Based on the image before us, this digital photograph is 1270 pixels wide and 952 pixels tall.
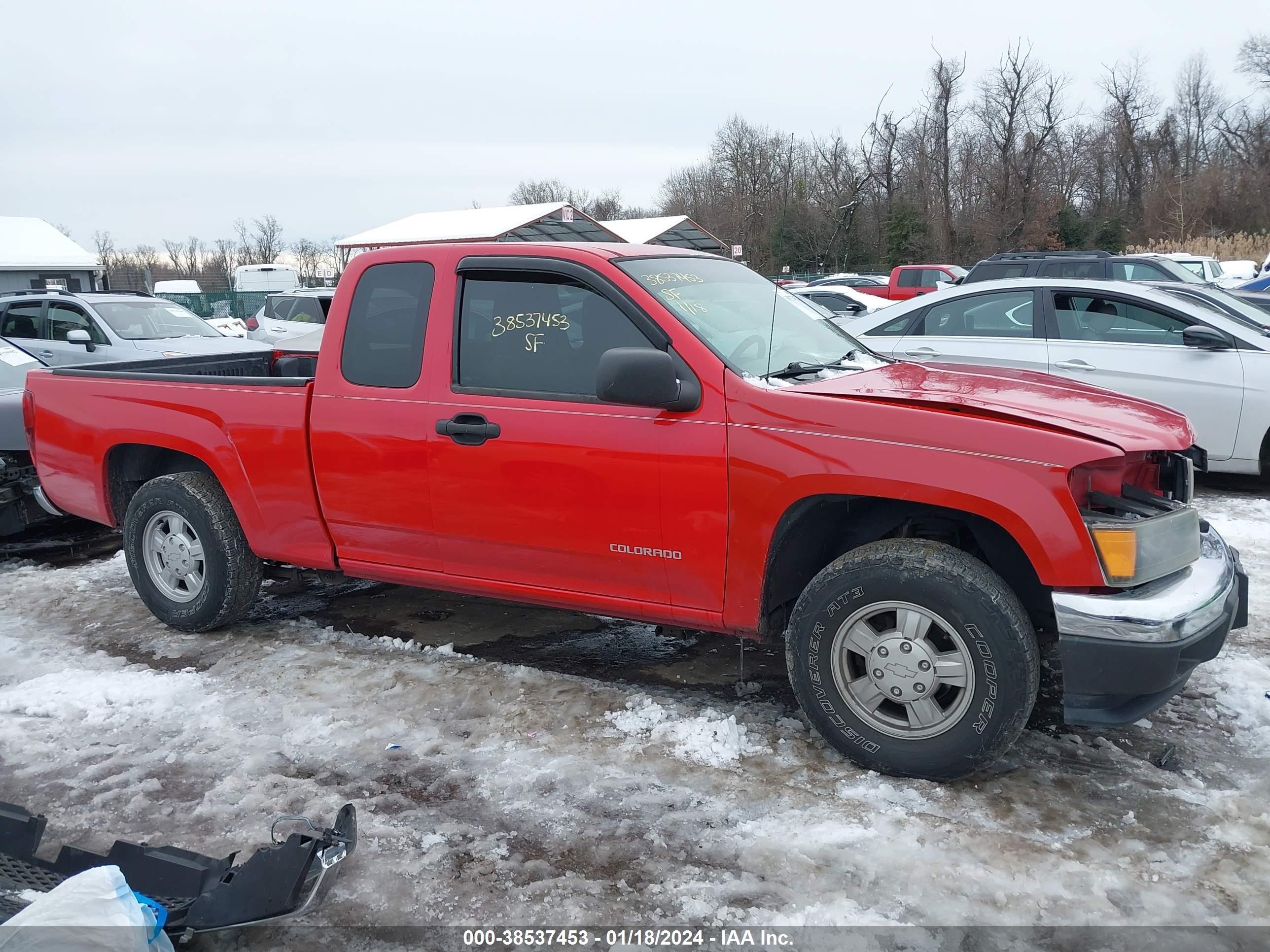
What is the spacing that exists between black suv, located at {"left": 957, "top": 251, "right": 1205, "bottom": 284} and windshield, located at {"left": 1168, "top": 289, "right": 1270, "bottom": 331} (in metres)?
3.09

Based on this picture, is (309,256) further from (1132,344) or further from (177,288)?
(1132,344)

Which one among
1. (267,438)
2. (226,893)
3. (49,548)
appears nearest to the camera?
(226,893)

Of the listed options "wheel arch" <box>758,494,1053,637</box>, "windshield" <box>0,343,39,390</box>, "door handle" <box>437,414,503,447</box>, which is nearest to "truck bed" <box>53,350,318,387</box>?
"door handle" <box>437,414,503,447</box>

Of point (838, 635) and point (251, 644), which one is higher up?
point (838, 635)

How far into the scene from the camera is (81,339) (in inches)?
465

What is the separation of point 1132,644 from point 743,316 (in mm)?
1997

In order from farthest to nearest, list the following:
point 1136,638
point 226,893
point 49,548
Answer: point 49,548 → point 1136,638 → point 226,893

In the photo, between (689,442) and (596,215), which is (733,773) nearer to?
(689,442)

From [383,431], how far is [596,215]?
71.6 m

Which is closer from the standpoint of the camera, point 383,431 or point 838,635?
point 838,635

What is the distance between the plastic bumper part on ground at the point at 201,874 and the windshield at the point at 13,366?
17.3ft

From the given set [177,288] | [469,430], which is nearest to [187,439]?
[469,430]

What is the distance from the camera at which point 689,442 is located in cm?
365

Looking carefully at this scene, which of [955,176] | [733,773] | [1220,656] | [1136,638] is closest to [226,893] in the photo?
[733,773]
